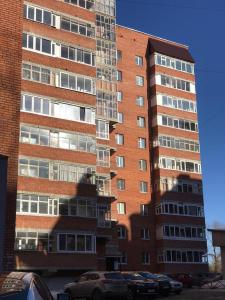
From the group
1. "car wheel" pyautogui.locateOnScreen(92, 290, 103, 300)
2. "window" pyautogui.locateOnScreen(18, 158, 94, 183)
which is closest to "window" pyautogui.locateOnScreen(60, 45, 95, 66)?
"window" pyautogui.locateOnScreen(18, 158, 94, 183)

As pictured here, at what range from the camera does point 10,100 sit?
1575 centimetres

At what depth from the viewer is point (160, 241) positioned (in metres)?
56.0

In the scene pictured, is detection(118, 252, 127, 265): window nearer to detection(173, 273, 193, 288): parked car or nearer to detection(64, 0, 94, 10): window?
detection(173, 273, 193, 288): parked car

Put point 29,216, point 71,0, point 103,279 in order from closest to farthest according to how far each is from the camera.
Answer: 1. point 103,279
2. point 29,216
3. point 71,0

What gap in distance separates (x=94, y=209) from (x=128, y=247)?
47.0 feet

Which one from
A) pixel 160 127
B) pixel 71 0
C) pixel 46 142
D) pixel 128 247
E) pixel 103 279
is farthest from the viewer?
pixel 160 127

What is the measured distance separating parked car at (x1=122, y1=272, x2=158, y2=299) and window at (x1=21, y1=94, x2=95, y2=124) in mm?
15850

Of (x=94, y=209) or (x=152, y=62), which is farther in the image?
(x=152, y=62)

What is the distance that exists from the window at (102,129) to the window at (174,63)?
14855 millimetres

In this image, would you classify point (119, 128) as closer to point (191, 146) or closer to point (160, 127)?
point (160, 127)

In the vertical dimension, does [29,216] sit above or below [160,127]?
below

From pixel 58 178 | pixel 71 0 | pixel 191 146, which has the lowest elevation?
pixel 58 178

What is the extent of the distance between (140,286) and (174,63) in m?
37.6

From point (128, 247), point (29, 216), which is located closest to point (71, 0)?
point (29, 216)
